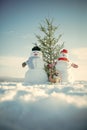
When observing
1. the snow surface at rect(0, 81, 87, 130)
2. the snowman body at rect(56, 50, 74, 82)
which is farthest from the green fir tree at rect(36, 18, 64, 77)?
the snow surface at rect(0, 81, 87, 130)

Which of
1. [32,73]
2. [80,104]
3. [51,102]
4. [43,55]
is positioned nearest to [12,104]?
[51,102]

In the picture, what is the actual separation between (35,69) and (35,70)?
12 millimetres

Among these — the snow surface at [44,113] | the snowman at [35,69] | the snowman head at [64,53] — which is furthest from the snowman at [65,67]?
the snow surface at [44,113]

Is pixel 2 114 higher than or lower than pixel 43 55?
lower

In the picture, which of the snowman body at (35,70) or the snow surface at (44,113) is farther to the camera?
the snowman body at (35,70)

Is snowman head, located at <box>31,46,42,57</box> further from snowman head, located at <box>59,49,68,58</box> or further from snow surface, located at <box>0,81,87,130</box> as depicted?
snow surface, located at <box>0,81,87,130</box>

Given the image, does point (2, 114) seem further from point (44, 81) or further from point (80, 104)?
point (44, 81)

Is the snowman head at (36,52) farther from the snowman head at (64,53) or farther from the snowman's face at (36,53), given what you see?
the snowman head at (64,53)

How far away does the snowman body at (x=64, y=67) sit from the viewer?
2.48 m

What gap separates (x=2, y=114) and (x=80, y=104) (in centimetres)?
35

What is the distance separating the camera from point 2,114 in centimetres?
100

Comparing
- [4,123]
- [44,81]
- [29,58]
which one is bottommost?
[4,123]

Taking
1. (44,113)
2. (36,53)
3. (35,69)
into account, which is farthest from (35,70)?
(44,113)

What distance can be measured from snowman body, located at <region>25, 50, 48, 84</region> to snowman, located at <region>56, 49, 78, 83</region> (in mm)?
186
